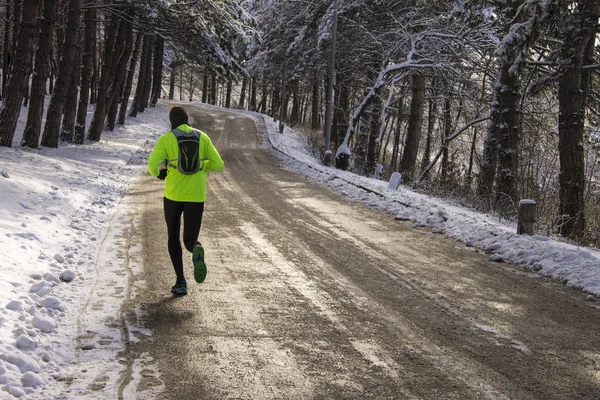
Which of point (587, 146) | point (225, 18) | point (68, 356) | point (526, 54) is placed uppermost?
point (225, 18)

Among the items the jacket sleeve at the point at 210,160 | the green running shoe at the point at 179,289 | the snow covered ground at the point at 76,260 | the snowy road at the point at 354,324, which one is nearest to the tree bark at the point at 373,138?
the snow covered ground at the point at 76,260

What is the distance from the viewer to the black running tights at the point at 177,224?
6.01m

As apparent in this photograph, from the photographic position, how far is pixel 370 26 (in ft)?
78.1

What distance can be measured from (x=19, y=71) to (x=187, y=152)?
33.1 ft

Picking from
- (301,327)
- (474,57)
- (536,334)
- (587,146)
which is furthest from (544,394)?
(474,57)

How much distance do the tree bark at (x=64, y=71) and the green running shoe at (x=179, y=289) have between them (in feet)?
42.1

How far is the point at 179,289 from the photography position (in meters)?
5.95

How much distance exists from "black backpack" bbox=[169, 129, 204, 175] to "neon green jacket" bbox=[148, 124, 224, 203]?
44 millimetres

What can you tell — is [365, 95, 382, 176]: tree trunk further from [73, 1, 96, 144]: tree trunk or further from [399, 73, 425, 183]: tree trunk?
[73, 1, 96, 144]: tree trunk

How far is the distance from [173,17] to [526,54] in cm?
1116

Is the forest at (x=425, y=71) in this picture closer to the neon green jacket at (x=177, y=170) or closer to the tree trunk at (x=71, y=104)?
the tree trunk at (x=71, y=104)

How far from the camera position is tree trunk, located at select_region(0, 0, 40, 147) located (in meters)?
13.7

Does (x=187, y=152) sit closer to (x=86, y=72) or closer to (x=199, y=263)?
(x=199, y=263)

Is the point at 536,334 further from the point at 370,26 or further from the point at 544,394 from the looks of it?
the point at 370,26
